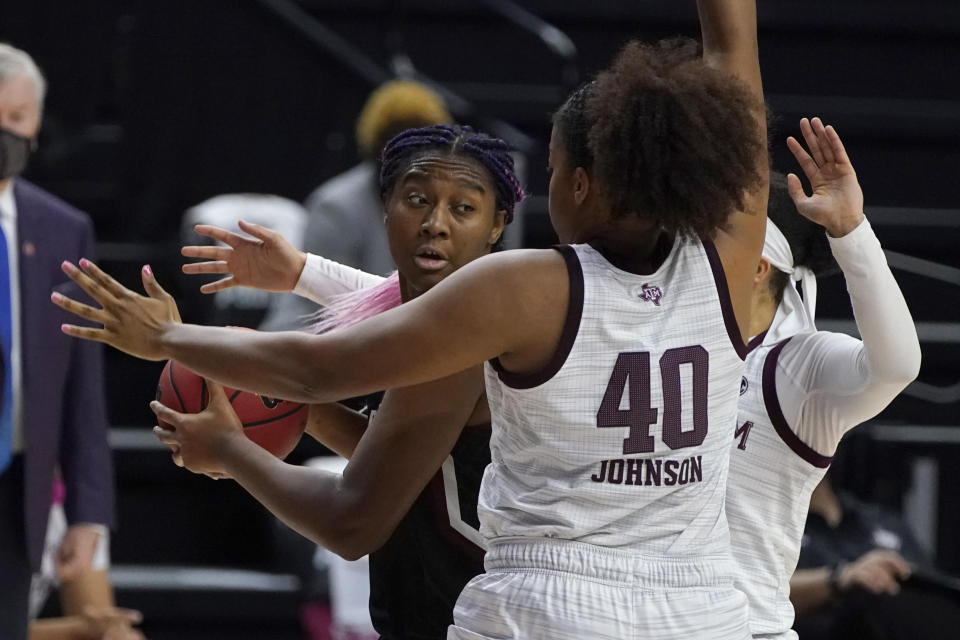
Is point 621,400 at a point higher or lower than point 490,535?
higher

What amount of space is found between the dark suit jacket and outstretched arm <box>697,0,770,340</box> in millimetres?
2115

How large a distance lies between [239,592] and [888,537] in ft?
7.45

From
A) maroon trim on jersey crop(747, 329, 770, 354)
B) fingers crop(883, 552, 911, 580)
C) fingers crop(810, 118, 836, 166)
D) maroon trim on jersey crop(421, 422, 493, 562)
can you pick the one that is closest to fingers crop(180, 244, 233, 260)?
maroon trim on jersey crop(421, 422, 493, 562)

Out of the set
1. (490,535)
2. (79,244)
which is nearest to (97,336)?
(490,535)

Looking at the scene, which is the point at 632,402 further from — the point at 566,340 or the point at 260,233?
the point at 260,233

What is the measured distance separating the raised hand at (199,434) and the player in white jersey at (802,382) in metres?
0.83

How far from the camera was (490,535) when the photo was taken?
2182mm

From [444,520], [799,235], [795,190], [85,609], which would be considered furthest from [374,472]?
[85,609]

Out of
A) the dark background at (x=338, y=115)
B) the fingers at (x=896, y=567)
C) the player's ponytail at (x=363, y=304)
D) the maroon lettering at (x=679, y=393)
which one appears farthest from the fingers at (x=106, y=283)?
the dark background at (x=338, y=115)

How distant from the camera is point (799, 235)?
2.67 metres

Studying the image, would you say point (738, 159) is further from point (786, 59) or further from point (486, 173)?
point (786, 59)

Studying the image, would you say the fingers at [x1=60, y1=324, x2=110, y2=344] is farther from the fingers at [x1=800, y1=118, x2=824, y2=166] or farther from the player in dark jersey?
the fingers at [x1=800, y1=118, x2=824, y2=166]

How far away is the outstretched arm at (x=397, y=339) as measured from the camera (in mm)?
2021

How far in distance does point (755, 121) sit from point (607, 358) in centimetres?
40
